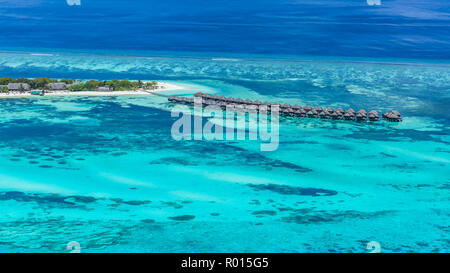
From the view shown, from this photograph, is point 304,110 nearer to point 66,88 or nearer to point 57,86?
point 66,88

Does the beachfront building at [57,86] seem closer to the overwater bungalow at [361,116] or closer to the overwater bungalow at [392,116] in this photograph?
the overwater bungalow at [361,116]

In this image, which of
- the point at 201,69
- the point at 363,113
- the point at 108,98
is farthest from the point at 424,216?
the point at 201,69

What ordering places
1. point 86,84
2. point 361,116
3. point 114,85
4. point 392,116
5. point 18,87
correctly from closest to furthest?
point 361,116
point 392,116
point 18,87
point 86,84
point 114,85

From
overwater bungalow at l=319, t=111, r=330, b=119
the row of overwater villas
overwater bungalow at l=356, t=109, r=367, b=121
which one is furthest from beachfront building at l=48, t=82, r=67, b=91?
overwater bungalow at l=356, t=109, r=367, b=121

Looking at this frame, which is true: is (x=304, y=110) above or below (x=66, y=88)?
below

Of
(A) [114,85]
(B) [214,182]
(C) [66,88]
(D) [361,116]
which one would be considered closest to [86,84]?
(C) [66,88]

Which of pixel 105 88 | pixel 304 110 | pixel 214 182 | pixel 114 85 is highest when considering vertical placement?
pixel 114 85

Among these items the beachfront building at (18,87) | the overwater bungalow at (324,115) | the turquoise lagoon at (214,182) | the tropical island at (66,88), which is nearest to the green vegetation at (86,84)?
the tropical island at (66,88)
